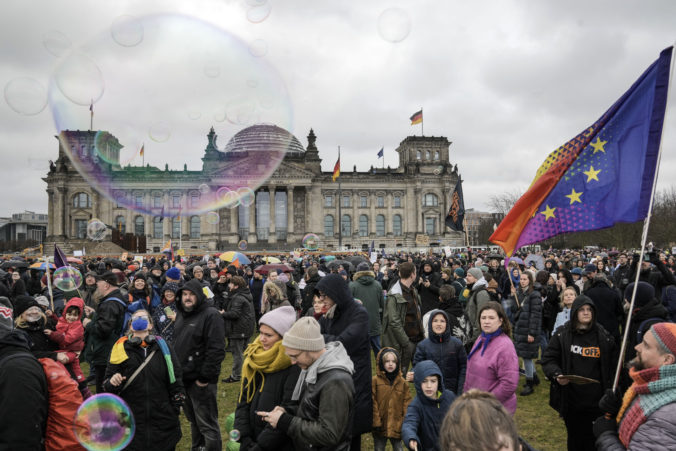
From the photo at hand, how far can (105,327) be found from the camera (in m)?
6.05

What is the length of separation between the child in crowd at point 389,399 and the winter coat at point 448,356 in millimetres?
398

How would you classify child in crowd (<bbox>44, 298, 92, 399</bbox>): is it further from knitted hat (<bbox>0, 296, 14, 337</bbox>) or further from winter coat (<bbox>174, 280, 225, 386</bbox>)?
knitted hat (<bbox>0, 296, 14, 337</bbox>)

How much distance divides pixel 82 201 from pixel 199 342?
68816mm

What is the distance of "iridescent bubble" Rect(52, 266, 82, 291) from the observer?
8.35 metres

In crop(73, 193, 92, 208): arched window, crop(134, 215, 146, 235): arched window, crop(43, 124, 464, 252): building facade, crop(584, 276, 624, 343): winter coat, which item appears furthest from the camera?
crop(134, 215, 146, 235): arched window

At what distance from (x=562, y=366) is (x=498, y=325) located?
963mm

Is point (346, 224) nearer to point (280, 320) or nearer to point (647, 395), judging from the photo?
point (280, 320)

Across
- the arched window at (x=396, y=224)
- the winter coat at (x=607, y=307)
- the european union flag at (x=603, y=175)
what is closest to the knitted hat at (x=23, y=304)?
the european union flag at (x=603, y=175)

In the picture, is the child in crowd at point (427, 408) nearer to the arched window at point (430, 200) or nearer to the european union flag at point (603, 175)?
the european union flag at point (603, 175)

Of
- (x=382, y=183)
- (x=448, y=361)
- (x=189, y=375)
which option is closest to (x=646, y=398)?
(x=448, y=361)

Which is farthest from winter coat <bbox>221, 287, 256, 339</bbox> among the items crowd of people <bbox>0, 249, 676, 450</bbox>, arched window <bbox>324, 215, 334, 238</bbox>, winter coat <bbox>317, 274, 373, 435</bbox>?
arched window <bbox>324, 215, 334, 238</bbox>

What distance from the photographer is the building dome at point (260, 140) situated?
228 ft

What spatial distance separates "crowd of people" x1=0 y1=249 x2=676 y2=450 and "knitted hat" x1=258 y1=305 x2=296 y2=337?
0.01 meters

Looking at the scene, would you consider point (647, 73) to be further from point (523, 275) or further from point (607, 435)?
point (523, 275)
